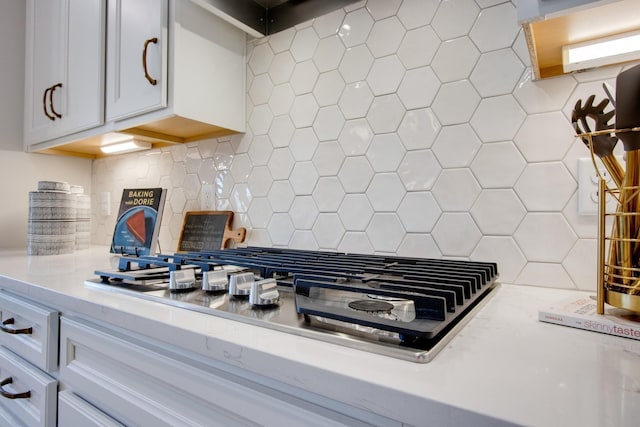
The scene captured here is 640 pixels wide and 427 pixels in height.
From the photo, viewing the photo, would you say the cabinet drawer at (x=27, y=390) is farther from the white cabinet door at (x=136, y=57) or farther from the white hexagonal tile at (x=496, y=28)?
the white hexagonal tile at (x=496, y=28)

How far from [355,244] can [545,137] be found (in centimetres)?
59

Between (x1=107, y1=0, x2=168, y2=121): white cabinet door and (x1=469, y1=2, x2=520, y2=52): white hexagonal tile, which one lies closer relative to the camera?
(x1=469, y1=2, x2=520, y2=52): white hexagonal tile

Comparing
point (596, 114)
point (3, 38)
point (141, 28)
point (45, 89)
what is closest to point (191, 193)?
point (141, 28)

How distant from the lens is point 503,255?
0.91 meters

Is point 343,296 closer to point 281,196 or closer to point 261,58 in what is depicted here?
point 281,196

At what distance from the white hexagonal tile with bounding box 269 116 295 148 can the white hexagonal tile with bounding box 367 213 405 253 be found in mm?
450

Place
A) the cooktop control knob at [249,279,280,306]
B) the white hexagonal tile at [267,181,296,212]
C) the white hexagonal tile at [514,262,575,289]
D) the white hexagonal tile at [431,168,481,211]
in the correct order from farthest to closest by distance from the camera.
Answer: the white hexagonal tile at [267,181,296,212] → the white hexagonal tile at [431,168,481,211] → the white hexagonal tile at [514,262,575,289] → the cooktop control knob at [249,279,280,306]

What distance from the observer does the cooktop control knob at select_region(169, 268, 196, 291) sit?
2.33 feet

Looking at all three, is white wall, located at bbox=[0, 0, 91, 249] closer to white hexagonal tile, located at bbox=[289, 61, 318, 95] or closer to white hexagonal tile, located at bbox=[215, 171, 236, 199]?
white hexagonal tile, located at bbox=[215, 171, 236, 199]

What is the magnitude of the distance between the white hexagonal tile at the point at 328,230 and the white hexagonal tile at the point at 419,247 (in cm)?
21

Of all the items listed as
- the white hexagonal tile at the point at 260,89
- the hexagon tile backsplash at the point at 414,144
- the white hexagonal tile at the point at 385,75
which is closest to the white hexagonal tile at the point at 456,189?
the hexagon tile backsplash at the point at 414,144

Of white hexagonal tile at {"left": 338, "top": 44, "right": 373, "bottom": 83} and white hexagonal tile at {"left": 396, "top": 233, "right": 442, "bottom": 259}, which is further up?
white hexagonal tile at {"left": 338, "top": 44, "right": 373, "bottom": 83}

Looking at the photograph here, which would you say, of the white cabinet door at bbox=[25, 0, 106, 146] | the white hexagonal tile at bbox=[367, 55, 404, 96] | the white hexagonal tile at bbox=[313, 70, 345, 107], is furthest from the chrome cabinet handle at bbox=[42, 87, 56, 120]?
the white hexagonal tile at bbox=[367, 55, 404, 96]

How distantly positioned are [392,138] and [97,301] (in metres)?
0.85
